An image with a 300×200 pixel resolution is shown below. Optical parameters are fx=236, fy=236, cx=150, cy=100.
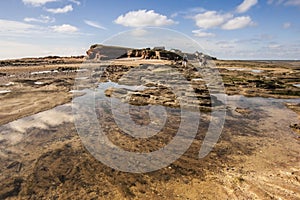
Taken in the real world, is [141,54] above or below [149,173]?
above

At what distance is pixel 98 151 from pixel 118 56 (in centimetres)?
7472

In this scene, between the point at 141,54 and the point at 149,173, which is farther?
the point at 141,54

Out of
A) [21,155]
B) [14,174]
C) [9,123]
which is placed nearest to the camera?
[14,174]

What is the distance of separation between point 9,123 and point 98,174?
7.61 metres

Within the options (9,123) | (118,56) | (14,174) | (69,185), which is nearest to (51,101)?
(9,123)

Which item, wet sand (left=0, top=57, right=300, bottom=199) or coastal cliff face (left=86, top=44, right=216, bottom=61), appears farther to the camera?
coastal cliff face (left=86, top=44, right=216, bottom=61)

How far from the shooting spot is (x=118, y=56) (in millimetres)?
82062

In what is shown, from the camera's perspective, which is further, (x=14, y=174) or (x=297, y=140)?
(x=297, y=140)

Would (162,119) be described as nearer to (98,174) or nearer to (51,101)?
(98,174)

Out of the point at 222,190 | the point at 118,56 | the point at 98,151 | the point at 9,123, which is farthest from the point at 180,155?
the point at 118,56

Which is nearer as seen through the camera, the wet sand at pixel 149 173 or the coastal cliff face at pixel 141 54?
the wet sand at pixel 149 173

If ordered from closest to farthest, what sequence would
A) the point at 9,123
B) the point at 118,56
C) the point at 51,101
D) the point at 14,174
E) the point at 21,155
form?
the point at 14,174, the point at 21,155, the point at 9,123, the point at 51,101, the point at 118,56

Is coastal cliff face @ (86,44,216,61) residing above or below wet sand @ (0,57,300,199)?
above

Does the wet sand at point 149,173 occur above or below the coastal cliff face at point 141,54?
below
